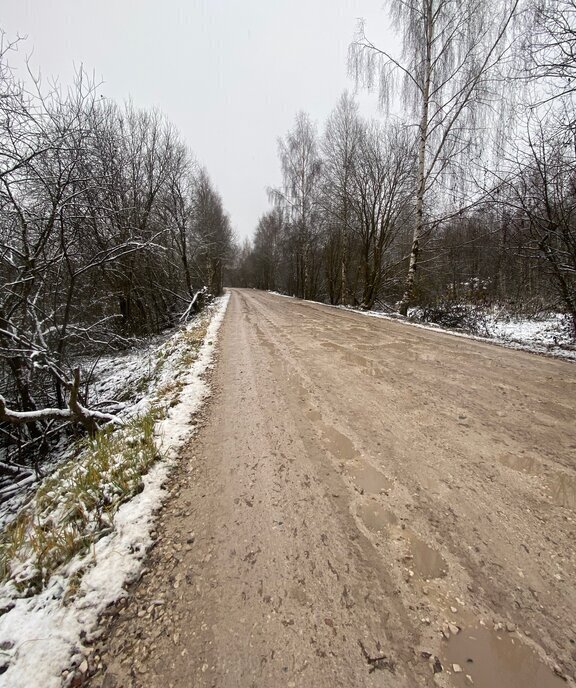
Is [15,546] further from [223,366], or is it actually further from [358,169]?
[358,169]

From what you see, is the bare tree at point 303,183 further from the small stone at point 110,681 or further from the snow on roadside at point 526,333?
the small stone at point 110,681

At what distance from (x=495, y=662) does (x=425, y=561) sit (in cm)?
45

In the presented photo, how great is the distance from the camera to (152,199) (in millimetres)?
13664

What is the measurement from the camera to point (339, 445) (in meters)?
2.70

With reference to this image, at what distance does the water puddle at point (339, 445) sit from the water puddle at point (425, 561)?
2.77 ft

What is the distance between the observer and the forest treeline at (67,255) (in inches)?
169

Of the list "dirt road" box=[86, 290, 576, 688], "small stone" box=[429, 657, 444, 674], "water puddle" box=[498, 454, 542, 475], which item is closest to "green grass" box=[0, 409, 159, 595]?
"dirt road" box=[86, 290, 576, 688]

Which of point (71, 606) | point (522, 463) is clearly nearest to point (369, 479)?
point (522, 463)

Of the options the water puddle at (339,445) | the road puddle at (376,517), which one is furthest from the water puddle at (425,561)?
the water puddle at (339,445)

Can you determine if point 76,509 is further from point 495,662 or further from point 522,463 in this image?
point 522,463

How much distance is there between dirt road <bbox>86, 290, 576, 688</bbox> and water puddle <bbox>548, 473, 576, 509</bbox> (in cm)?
1

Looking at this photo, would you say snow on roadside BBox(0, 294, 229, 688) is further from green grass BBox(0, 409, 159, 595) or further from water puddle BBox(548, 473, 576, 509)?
water puddle BBox(548, 473, 576, 509)

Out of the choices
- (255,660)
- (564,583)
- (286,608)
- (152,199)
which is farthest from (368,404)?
(152,199)

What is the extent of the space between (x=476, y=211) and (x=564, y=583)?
10.9 meters
